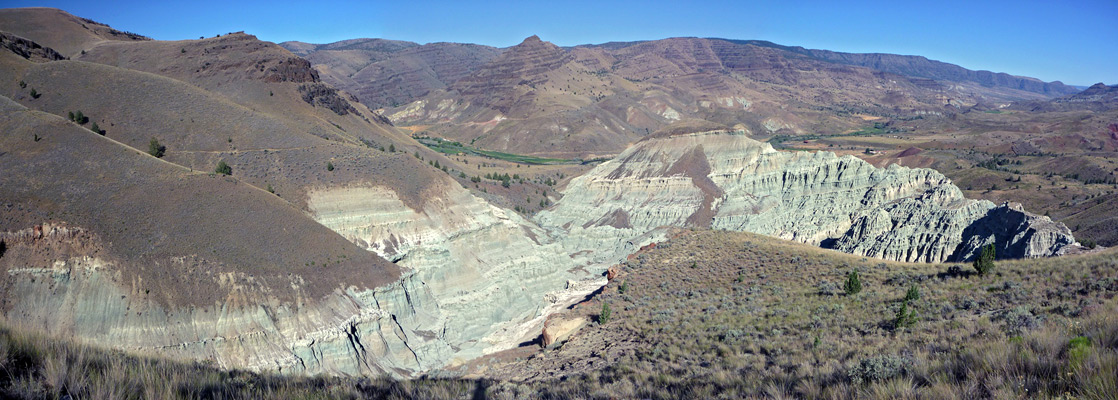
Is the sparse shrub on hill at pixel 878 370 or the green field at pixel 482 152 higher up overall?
the green field at pixel 482 152

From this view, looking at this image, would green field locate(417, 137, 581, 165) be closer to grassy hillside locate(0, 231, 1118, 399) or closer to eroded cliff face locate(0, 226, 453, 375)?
eroded cliff face locate(0, 226, 453, 375)

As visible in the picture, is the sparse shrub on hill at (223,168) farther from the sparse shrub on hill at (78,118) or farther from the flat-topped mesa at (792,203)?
the flat-topped mesa at (792,203)

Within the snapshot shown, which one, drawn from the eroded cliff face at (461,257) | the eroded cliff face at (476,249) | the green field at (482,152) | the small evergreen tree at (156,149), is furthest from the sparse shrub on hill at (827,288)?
the green field at (482,152)

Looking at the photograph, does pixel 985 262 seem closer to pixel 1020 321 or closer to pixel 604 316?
pixel 1020 321

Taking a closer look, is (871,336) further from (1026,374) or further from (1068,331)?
(1026,374)

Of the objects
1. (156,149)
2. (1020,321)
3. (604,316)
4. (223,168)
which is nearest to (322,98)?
(156,149)

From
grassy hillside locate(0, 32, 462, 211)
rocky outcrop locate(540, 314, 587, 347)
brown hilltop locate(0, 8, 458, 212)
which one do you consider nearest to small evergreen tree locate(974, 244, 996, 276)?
rocky outcrop locate(540, 314, 587, 347)

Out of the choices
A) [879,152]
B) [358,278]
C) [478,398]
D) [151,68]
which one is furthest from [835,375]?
[879,152]
